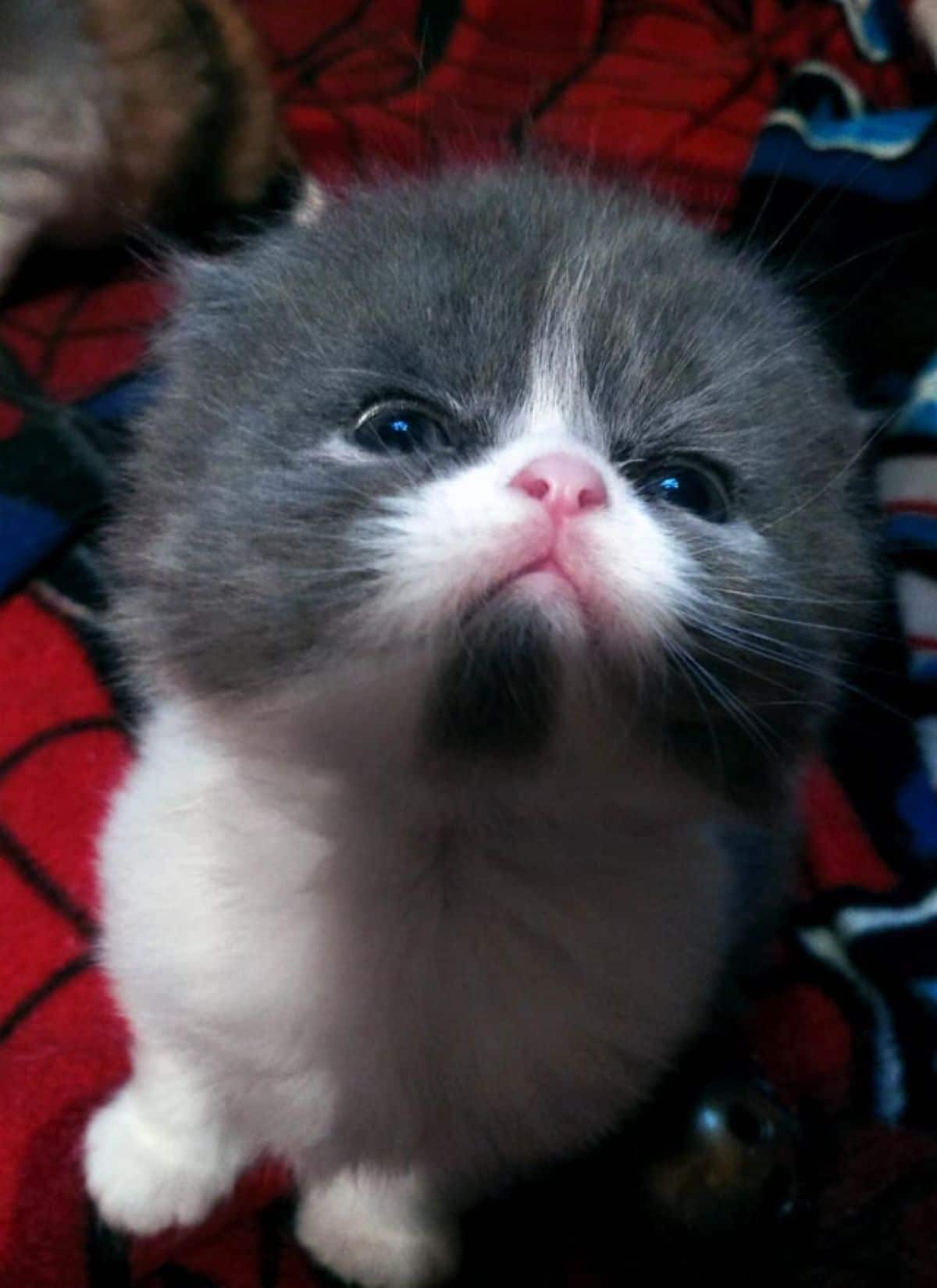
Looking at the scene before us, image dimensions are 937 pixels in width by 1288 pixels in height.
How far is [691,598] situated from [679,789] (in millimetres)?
109

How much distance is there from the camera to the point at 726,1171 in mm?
879

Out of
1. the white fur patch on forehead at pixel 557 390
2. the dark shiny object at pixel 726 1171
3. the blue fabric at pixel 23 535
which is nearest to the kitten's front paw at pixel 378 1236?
the dark shiny object at pixel 726 1171

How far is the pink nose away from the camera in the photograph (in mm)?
519

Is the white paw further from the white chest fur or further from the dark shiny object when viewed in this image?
the dark shiny object

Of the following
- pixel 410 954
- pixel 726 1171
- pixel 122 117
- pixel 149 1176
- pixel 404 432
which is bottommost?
pixel 726 1171

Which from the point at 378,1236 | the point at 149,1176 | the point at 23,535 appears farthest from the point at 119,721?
the point at 378,1236

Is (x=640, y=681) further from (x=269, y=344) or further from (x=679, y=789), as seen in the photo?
(x=269, y=344)

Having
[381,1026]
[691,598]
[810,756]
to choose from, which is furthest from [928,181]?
[381,1026]

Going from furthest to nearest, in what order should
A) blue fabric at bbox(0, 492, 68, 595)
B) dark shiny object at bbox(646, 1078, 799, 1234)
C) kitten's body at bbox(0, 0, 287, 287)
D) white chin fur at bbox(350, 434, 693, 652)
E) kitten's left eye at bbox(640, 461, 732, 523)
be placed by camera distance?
kitten's body at bbox(0, 0, 287, 287) → blue fabric at bbox(0, 492, 68, 595) → dark shiny object at bbox(646, 1078, 799, 1234) → kitten's left eye at bbox(640, 461, 732, 523) → white chin fur at bbox(350, 434, 693, 652)

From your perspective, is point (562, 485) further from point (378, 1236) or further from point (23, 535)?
point (23, 535)

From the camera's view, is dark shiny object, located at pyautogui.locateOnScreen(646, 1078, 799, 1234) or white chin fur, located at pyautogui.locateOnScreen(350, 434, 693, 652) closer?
white chin fur, located at pyautogui.locateOnScreen(350, 434, 693, 652)

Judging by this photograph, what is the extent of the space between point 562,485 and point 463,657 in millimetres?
89

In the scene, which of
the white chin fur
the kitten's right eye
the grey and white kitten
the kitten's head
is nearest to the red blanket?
the grey and white kitten

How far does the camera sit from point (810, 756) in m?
0.73
